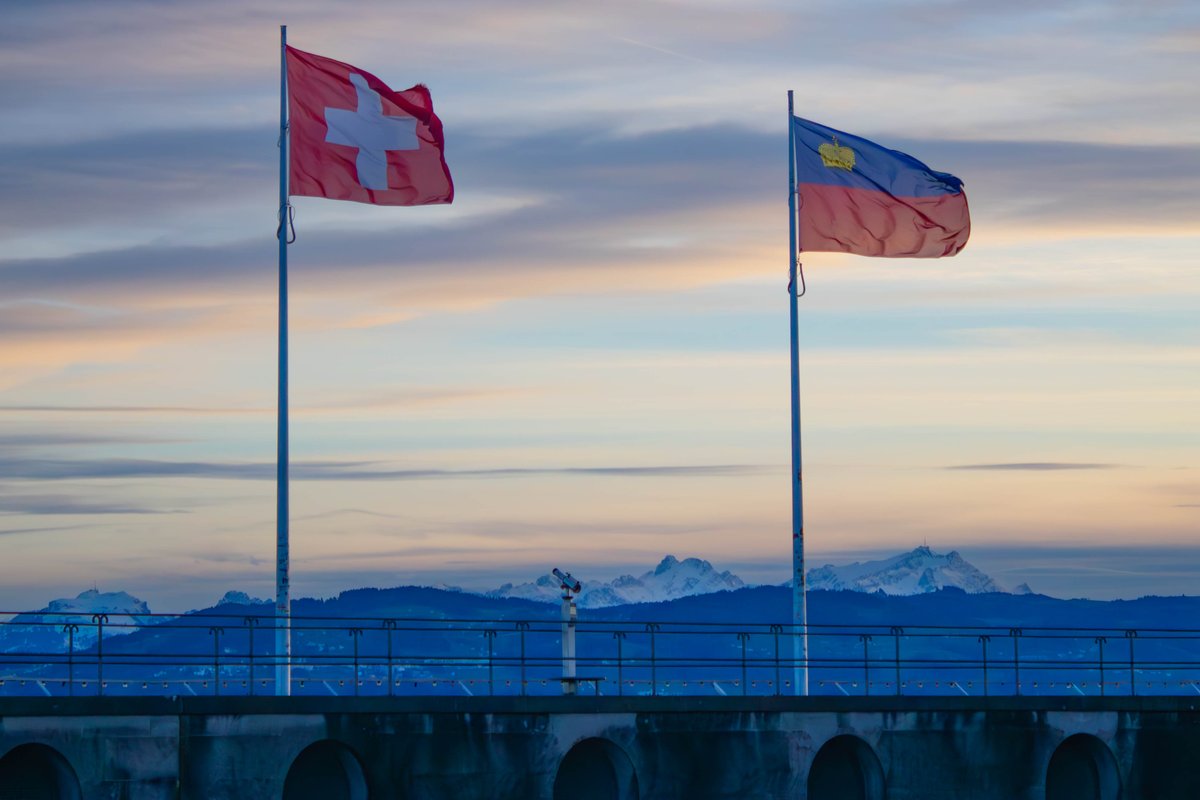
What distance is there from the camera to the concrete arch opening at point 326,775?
33.6 meters

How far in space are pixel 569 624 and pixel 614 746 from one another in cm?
231

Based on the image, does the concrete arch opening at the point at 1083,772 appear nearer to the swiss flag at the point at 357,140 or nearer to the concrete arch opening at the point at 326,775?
the concrete arch opening at the point at 326,775

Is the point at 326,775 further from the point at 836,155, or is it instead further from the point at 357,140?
the point at 836,155

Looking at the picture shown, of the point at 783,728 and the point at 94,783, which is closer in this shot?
the point at 94,783

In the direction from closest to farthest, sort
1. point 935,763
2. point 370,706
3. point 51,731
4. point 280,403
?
point 51,731, point 370,706, point 280,403, point 935,763

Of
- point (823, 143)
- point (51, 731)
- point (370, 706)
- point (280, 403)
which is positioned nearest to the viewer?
point (51, 731)

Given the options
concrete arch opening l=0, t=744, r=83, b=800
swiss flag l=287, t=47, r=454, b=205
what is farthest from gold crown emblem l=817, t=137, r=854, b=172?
concrete arch opening l=0, t=744, r=83, b=800

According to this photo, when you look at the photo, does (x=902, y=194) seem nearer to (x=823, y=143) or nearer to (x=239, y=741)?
(x=823, y=143)

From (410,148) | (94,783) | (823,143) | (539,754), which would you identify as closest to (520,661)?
(539,754)

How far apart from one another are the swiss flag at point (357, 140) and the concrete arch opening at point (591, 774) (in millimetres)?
10944

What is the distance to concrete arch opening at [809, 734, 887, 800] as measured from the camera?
3825 cm

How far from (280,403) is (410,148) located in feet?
19.4

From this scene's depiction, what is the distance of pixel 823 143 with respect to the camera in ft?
140

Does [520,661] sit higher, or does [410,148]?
[410,148]
